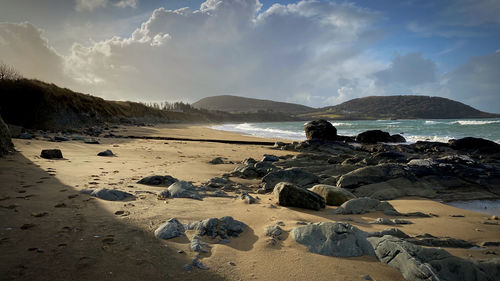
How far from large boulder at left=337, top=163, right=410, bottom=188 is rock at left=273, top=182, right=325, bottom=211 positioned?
6.02 feet

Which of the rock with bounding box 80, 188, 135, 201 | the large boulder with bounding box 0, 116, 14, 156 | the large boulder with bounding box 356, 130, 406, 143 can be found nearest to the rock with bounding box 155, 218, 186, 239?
the rock with bounding box 80, 188, 135, 201

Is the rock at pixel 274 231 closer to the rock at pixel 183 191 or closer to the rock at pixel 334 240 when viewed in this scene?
the rock at pixel 334 240

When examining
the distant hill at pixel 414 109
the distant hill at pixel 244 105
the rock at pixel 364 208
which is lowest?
the rock at pixel 364 208

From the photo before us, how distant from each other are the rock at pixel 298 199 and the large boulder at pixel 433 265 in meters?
1.67

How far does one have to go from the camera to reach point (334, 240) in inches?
102

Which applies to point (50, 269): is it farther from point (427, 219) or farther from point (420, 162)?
point (420, 162)

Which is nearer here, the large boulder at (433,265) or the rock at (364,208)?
the large boulder at (433,265)

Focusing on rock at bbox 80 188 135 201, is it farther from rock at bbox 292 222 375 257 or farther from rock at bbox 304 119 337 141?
rock at bbox 304 119 337 141

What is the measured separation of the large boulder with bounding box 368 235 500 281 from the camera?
2064 millimetres

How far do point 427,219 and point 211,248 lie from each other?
10.9 ft

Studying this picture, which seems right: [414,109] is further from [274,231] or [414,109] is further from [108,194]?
[108,194]

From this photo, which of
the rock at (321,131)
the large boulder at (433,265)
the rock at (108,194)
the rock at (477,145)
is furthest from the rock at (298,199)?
the rock at (321,131)

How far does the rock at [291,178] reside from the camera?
5.74 metres

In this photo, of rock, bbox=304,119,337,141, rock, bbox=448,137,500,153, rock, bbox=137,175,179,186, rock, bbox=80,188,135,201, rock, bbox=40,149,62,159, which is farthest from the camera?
rock, bbox=304,119,337,141
